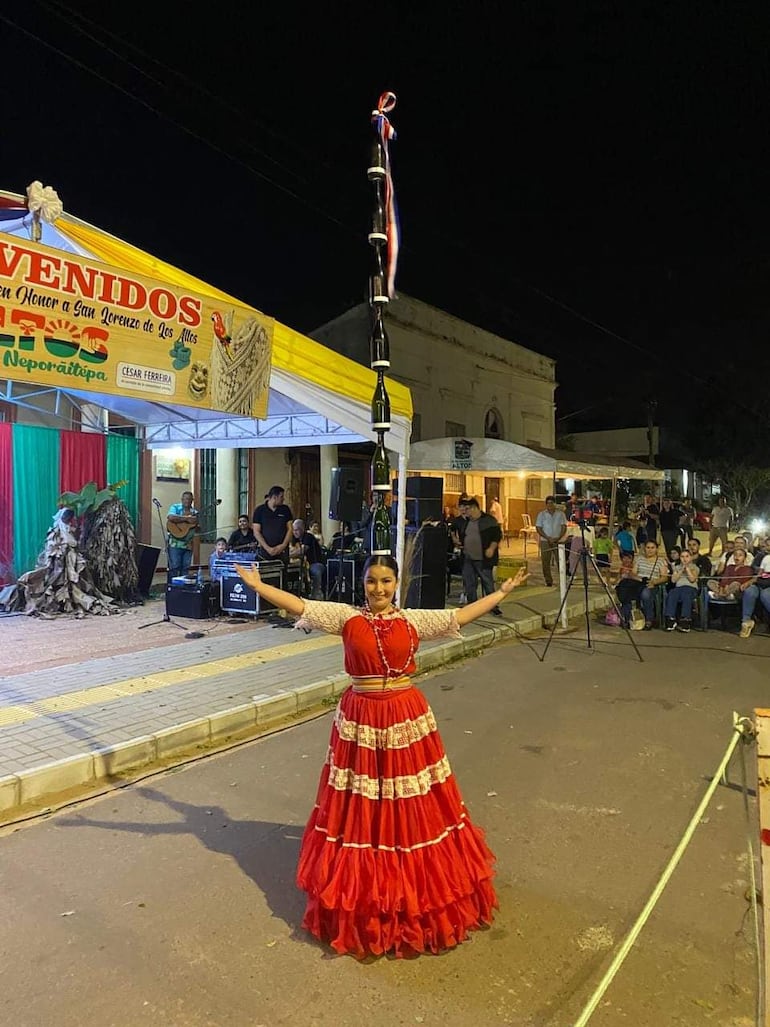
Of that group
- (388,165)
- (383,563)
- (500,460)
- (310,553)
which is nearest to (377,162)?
(388,165)

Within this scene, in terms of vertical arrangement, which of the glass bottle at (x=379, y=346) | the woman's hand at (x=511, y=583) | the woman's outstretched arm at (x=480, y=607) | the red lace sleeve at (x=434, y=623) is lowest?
the red lace sleeve at (x=434, y=623)

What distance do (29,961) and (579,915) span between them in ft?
7.89

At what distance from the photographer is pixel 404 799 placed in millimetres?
2990

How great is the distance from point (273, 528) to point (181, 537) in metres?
1.82

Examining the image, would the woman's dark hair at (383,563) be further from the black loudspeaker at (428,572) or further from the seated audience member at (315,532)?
the seated audience member at (315,532)

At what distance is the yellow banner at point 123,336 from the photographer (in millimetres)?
6188

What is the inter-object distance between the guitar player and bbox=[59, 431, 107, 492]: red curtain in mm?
1646

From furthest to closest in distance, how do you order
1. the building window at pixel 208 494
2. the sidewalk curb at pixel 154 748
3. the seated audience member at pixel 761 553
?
the building window at pixel 208 494 < the seated audience member at pixel 761 553 < the sidewalk curb at pixel 154 748

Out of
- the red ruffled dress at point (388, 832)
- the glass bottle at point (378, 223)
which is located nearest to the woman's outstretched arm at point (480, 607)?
the red ruffled dress at point (388, 832)

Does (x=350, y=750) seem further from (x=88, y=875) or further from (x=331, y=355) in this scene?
(x=331, y=355)

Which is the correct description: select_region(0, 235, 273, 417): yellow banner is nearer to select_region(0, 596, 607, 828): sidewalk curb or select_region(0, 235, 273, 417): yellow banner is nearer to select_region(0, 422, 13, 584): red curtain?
select_region(0, 596, 607, 828): sidewalk curb

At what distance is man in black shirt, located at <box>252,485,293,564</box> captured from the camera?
1097 centimetres

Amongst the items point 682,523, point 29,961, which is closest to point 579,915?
point 29,961

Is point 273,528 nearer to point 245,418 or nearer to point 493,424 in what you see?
point 245,418
